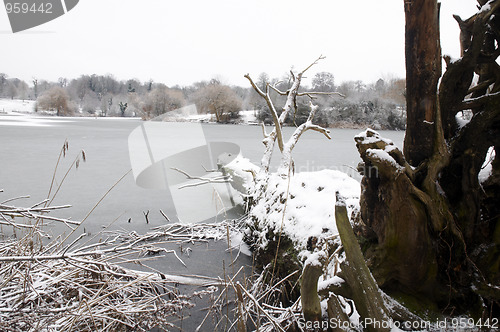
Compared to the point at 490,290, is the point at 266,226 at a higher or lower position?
lower

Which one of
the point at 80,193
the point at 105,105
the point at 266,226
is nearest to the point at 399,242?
the point at 266,226

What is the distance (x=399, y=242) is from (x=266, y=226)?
232 cm

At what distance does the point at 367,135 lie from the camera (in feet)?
5.51

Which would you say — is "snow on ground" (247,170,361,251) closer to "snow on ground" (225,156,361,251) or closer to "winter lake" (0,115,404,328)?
"snow on ground" (225,156,361,251)

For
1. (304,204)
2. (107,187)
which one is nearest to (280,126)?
(304,204)

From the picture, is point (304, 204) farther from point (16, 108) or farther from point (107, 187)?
point (16, 108)

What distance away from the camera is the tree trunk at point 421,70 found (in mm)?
1615

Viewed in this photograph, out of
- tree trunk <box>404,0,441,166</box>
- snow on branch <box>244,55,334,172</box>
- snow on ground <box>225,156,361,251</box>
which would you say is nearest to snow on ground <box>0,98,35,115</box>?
snow on branch <box>244,55,334,172</box>

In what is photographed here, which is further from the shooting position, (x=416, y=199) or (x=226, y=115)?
(x=226, y=115)

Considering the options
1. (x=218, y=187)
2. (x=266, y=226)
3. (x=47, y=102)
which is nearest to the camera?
(x=266, y=226)

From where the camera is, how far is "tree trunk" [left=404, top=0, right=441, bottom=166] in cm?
162

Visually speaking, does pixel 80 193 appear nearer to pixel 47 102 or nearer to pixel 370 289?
pixel 370 289

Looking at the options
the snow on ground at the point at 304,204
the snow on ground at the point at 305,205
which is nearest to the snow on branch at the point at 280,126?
the snow on ground at the point at 304,204

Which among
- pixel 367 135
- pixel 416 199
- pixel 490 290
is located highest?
pixel 367 135
